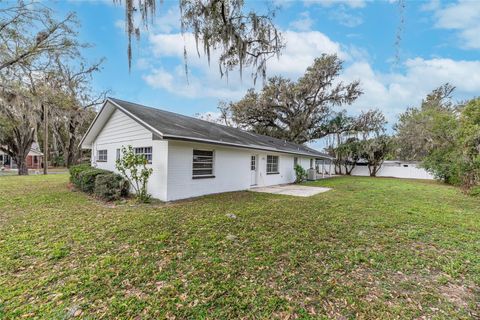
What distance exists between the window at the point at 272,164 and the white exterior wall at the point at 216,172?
0.27 m

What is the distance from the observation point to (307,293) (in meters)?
2.74

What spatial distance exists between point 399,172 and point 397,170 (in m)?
0.28

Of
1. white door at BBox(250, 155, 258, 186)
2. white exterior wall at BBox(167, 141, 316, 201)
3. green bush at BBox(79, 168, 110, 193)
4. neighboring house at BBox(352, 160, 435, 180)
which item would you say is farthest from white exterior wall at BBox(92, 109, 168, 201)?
neighboring house at BBox(352, 160, 435, 180)

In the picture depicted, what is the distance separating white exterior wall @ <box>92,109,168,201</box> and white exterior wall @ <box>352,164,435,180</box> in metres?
25.0

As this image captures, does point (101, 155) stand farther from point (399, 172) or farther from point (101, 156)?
point (399, 172)

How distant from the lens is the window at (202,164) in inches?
336

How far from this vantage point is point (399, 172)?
79.6 feet

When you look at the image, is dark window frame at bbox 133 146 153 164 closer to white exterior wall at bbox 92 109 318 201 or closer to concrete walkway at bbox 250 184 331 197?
white exterior wall at bbox 92 109 318 201

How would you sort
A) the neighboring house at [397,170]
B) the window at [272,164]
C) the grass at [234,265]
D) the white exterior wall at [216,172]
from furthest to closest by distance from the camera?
the neighboring house at [397,170] → the window at [272,164] → the white exterior wall at [216,172] → the grass at [234,265]

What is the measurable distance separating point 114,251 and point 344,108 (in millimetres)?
25269

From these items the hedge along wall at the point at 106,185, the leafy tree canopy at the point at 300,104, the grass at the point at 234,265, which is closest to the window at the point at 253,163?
the grass at the point at 234,265

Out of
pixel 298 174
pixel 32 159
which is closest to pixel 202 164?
pixel 298 174

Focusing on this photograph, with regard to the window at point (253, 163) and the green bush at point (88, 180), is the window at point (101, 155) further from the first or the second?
the window at point (253, 163)

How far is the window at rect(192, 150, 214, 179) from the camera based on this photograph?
855 cm
